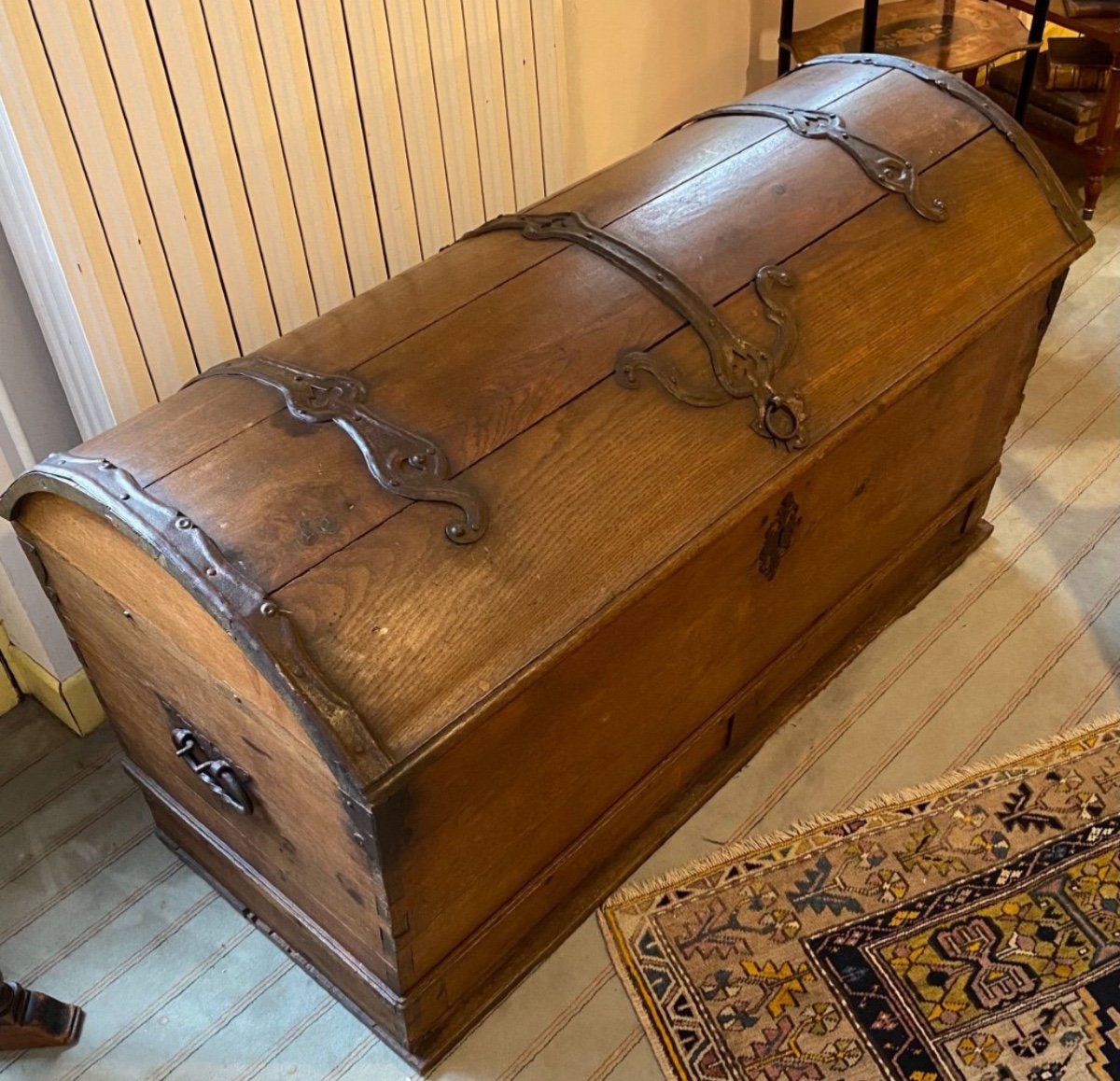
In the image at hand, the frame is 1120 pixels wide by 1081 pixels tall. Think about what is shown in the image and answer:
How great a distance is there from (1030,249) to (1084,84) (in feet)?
5.66

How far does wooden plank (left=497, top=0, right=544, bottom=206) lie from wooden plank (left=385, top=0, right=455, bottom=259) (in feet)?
0.62

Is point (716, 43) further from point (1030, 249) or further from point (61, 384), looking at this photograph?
point (61, 384)

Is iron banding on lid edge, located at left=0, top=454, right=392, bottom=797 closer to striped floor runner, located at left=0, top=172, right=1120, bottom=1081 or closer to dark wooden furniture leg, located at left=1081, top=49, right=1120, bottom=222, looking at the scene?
striped floor runner, located at left=0, top=172, right=1120, bottom=1081

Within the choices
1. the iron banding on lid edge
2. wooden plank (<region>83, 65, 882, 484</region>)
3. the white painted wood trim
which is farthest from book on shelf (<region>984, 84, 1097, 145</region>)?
the iron banding on lid edge

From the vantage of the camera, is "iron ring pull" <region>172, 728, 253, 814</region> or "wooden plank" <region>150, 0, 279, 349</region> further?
"wooden plank" <region>150, 0, 279, 349</region>

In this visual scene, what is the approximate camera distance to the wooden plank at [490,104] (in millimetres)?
2020

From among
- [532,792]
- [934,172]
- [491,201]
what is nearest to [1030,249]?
[934,172]

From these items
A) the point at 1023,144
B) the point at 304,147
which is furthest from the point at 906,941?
the point at 304,147

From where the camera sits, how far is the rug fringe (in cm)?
176

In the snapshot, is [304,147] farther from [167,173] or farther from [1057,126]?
[1057,126]

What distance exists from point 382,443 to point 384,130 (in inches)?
34.3

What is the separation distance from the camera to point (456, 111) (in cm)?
205

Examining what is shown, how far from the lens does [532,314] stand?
4.91 ft

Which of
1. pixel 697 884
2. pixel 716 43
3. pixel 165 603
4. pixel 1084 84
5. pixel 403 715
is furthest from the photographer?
pixel 1084 84
